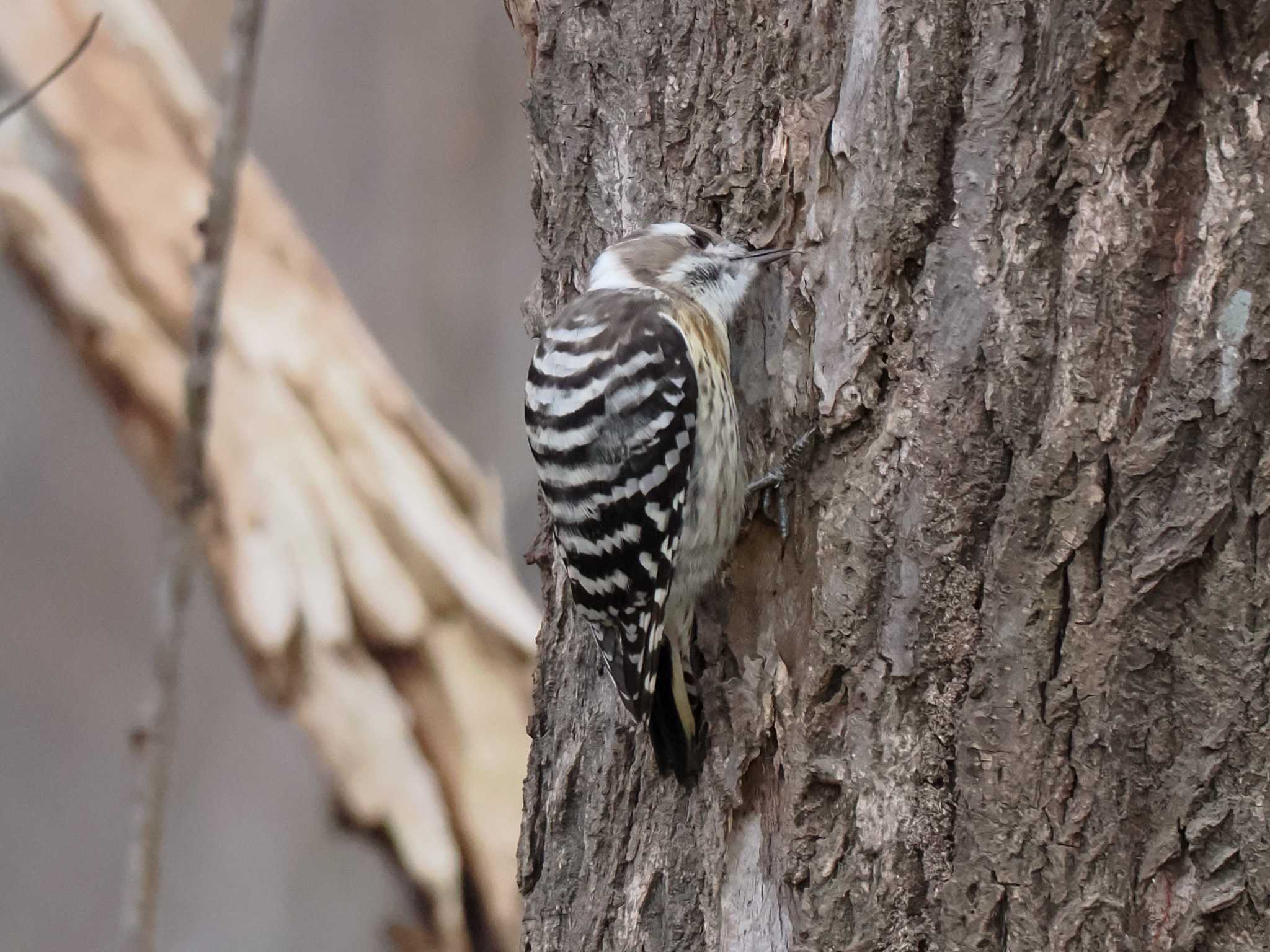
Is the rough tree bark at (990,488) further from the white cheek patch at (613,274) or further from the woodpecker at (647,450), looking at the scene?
the white cheek patch at (613,274)

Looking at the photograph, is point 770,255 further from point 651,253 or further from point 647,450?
point 647,450

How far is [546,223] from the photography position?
190 cm

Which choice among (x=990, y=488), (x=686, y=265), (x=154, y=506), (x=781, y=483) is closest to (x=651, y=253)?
(x=686, y=265)

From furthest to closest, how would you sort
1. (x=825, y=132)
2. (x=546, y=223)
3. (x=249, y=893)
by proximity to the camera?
(x=249, y=893), (x=546, y=223), (x=825, y=132)

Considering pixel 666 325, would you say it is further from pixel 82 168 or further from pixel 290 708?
pixel 82 168

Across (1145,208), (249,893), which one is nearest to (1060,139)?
(1145,208)

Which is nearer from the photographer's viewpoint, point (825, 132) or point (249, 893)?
point (825, 132)

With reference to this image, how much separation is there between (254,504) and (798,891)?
223cm

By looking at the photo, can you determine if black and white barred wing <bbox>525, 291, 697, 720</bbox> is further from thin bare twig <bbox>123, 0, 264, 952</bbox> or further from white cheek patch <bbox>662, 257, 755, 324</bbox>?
thin bare twig <bbox>123, 0, 264, 952</bbox>

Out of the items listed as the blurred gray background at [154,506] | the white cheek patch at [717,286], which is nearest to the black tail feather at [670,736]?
the white cheek patch at [717,286]

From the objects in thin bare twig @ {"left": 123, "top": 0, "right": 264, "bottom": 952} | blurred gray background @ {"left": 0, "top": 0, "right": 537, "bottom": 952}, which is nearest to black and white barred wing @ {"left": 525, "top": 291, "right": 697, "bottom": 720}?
thin bare twig @ {"left": 123, "top": 0, "right": 264, "bottom": 952}

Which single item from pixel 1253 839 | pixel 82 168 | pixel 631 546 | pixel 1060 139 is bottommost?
pixel 1253 839

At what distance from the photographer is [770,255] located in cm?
162

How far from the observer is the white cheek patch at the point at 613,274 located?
1812 mm
